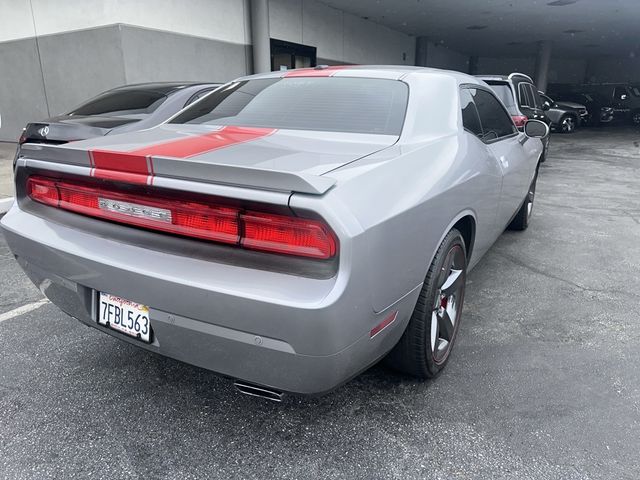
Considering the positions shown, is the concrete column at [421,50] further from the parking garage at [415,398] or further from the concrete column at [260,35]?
the parking garage at [415,398]

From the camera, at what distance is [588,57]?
34.5 m

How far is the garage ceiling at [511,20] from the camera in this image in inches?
632

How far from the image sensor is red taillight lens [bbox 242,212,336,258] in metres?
1.64

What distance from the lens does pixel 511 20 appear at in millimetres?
19359

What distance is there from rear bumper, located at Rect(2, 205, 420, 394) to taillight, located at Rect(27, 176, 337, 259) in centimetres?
10

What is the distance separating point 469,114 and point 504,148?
0.69 m

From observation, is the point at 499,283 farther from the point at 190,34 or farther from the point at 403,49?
the point at 403,49

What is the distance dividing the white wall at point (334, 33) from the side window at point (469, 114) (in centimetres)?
1107

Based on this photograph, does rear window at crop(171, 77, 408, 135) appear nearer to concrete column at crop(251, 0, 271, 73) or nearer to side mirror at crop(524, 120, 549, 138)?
side mirror at crop(524, 120, 549, 138)

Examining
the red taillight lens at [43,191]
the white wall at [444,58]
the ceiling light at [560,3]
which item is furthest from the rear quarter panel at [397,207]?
the white wall at [444,58]

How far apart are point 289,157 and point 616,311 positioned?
2.69 metres

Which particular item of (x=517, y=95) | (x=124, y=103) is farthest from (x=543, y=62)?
(x=124, y=103)

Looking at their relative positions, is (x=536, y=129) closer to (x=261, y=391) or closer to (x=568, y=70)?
(x=261, y=391)

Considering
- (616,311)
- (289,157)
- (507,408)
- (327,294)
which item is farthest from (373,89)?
(616,311)
